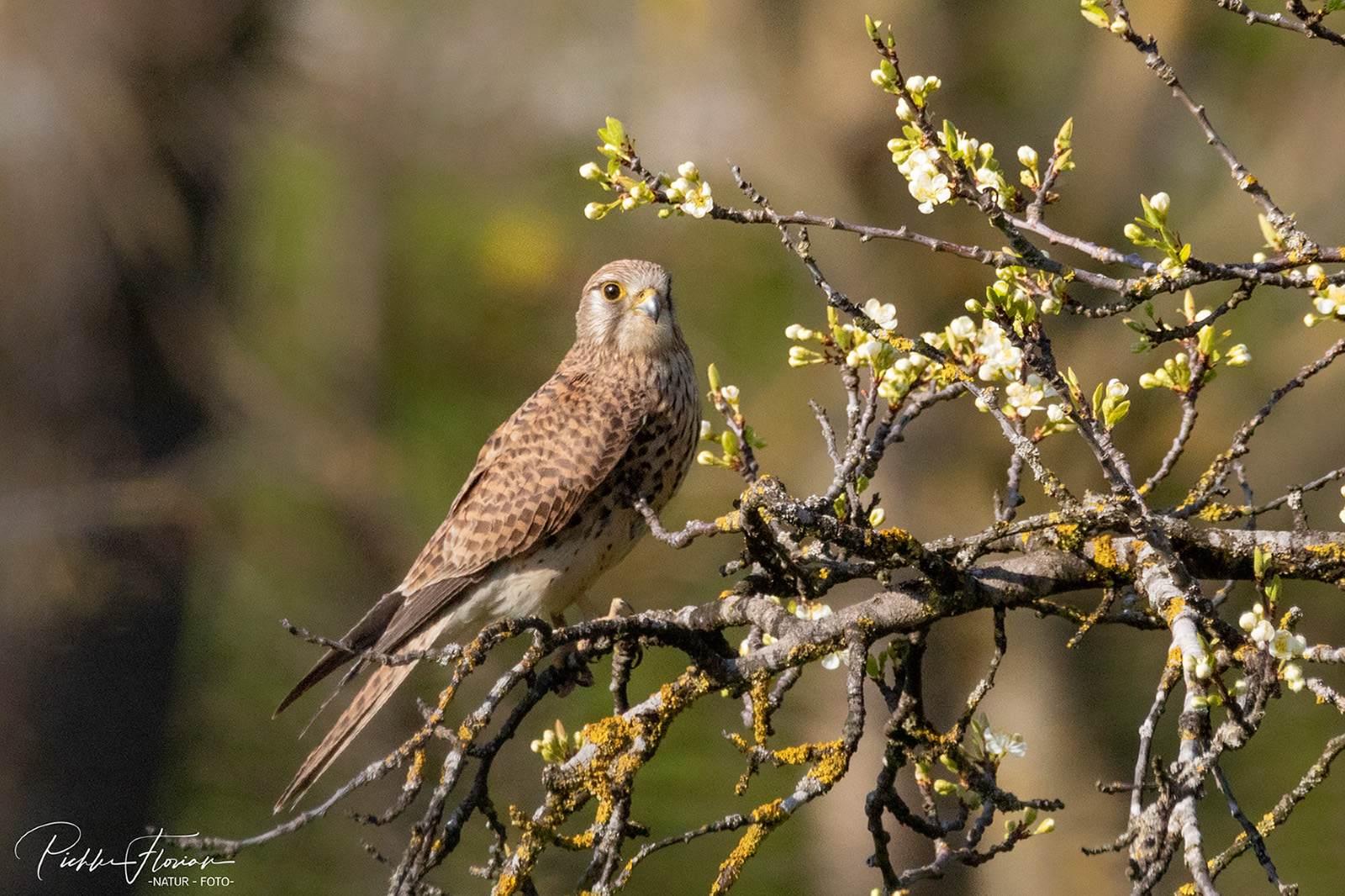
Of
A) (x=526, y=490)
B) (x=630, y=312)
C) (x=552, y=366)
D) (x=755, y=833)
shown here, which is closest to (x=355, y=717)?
(x=526, y=490)

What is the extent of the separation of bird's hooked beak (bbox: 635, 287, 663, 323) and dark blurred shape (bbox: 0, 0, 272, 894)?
9.90 feet

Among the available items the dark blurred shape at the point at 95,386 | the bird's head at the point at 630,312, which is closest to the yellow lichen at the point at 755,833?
the bird's head at the point at 630,312

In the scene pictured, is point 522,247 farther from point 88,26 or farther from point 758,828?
point 758,828

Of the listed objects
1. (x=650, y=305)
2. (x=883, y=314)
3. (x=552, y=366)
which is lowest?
(x=883, y=314)

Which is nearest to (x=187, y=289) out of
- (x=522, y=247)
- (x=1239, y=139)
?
(x=522, y=247)

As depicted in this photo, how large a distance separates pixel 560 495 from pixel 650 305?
60 cm

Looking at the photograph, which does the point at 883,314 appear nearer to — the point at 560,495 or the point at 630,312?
the point at 560,495

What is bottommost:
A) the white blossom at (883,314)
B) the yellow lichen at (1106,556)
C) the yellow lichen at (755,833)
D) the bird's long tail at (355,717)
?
the yellow lichen at (755,833)

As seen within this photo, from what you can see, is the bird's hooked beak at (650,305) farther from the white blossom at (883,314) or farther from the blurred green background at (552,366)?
the blurred green background at (552,366)

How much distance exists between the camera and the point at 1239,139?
6.12 metres

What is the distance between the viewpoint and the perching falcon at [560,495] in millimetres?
3014

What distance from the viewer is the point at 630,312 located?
3.29 m

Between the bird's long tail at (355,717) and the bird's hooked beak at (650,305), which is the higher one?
the bird's hooked beak at (650,305)

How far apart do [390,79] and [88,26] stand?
2.09m
